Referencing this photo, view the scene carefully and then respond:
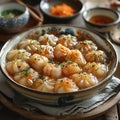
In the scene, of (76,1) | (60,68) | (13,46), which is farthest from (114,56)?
(76,1)

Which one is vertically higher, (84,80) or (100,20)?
(84,80)

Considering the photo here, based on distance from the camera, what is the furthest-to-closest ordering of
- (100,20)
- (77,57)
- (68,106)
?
(100,20)
(77,57)
(68,106)

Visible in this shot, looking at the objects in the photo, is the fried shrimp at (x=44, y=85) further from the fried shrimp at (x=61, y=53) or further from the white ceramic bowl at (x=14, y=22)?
the white ceramic bowl at (x=14, y=22)

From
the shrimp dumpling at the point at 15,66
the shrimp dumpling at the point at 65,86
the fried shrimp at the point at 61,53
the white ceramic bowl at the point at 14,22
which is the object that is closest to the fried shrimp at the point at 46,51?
the fried shrimp at the point at 61,53

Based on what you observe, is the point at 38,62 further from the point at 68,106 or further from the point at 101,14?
the point at 101,14

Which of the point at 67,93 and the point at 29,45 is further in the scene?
the point at 29,45

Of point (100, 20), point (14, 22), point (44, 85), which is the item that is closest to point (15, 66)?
point (44, 85)
